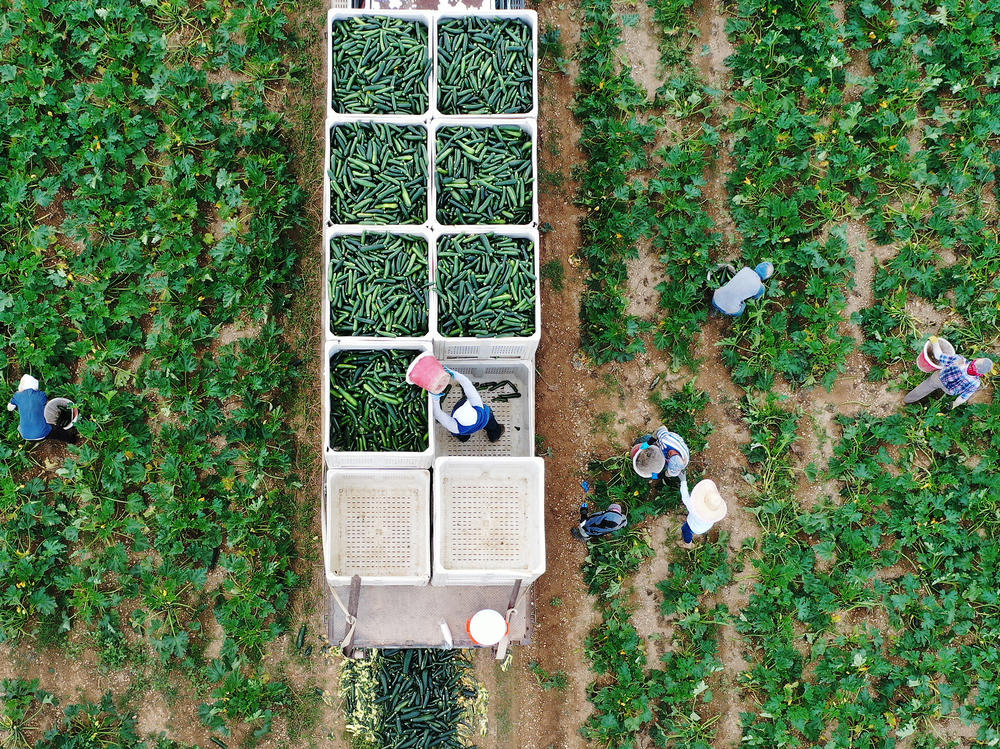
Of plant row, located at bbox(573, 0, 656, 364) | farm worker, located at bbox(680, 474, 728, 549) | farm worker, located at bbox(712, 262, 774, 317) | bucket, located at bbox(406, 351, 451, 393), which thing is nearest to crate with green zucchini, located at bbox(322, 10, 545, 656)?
bucket, located at bbox(406, 351, 451, 393)

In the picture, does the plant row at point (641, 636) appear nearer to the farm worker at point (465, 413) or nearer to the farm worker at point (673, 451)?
the farm worker at point (673, 451)

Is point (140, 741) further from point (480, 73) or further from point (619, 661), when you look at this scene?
point (480, 73)

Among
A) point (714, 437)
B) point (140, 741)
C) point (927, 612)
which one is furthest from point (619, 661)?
point (140, 741)

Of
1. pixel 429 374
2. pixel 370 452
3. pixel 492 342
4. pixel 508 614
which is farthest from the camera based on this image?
pixel 508 614

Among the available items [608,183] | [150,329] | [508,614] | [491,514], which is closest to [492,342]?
[491,514]

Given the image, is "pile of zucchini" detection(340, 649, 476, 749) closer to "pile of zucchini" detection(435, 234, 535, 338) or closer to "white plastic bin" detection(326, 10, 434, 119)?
"pile of zucchini" detection(435, 234, 535, 338)

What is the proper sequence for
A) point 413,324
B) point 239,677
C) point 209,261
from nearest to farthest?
point 413,324 < point 239,677 < point 209,261

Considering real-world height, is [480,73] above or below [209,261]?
above

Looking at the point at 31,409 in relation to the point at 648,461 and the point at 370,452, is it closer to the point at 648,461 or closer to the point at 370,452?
the point at 370,452
